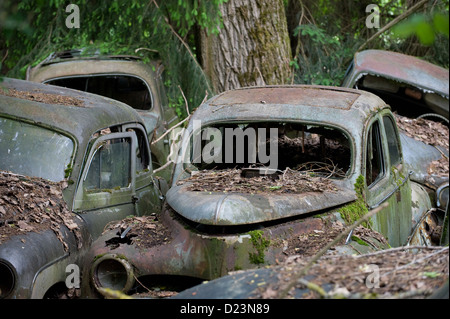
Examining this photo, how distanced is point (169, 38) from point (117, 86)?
1187mm

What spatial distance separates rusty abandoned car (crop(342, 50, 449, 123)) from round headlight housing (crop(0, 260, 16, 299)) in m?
5.84

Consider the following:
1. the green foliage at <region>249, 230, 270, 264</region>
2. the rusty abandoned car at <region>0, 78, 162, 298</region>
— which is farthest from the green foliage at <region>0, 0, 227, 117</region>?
the green foliage at <region>249, 230, 270, 264</region>

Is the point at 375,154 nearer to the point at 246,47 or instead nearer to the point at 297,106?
the point at 297,106

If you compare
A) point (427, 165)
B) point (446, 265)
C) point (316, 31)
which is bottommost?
point (427, 165)

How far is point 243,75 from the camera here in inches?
374

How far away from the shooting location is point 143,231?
4836 millimetres

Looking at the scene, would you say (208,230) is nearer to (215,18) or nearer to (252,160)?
(252,160)

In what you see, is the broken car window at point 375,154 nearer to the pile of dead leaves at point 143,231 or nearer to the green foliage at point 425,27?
the pile of dead leaves at point 143,231

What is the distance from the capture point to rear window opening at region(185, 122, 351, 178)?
5.63m

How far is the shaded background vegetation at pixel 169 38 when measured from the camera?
30.2ft

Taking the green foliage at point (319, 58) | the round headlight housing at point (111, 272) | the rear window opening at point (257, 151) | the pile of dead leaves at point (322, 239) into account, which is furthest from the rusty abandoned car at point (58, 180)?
the green foliage at point (319, 58)

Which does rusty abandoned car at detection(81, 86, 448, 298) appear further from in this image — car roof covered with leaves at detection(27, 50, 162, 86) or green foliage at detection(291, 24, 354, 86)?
green foliage at detection(291, 24, 354, 86)
